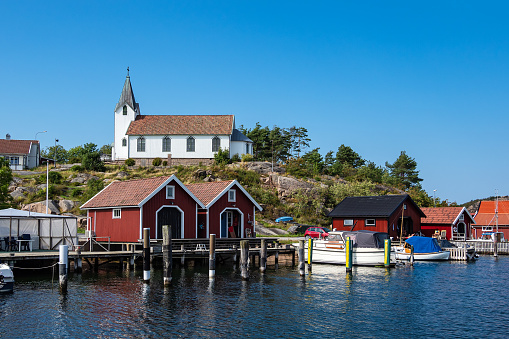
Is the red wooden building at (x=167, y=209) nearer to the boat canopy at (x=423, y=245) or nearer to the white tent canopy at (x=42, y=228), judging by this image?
the white tent canopy at (x=42, y=228)

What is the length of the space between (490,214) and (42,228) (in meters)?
62.2

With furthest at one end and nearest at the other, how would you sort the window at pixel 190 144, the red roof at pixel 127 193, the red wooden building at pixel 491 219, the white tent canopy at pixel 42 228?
the window at pixel 190 144
the red wooden building at pixel 491 219
the red roof at pixel 127 193
the white tent canopy at pixel 42 228

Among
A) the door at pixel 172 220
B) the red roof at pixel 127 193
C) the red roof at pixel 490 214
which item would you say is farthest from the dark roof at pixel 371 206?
the red roof at pixel 127 193

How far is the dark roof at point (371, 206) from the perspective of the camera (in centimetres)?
5643

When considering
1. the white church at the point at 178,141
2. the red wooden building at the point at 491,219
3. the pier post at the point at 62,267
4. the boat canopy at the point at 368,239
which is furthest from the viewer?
the white church at the point at 178,141

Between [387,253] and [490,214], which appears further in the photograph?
[490,214]

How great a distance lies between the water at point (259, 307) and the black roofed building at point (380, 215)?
20850mm

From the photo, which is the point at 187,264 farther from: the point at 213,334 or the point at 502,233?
the point at 502,233

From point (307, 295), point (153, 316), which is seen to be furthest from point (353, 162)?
point (153, 316)

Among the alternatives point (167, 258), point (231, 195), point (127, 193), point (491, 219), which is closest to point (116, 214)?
Result: point (127, 193)

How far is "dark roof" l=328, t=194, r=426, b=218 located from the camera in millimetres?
56431

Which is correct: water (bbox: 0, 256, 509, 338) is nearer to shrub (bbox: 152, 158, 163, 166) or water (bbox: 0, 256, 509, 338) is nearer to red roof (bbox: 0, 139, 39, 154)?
shrub (bbox: 152, 158, 163, 166)

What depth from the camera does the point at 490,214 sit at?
73938 mm

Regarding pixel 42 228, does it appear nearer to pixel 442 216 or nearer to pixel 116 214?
pixel 116 214
